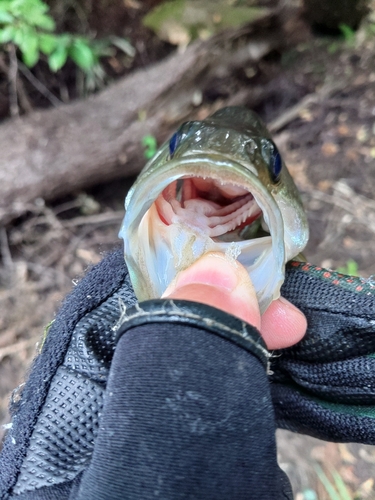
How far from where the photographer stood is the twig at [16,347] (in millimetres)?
2398

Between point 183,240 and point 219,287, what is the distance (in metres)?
0.24

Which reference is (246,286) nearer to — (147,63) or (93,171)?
(93,171)

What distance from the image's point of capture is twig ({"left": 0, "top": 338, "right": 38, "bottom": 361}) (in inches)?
94.4

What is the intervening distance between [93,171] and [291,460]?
7.28 ft

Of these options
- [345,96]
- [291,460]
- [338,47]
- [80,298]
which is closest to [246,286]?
[80,298]

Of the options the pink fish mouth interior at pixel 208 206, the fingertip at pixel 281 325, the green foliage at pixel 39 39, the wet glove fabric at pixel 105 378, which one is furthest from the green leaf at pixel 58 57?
the fingertip at pixel 281 325

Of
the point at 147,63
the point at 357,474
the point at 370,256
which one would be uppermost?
the point at 147,63

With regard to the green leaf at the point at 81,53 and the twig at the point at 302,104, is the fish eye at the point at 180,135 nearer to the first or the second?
the green leaf at the point at 81,53

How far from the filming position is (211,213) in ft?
4.42

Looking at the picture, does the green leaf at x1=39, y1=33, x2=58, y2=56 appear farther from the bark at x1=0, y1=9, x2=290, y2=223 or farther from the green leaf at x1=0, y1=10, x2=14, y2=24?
the bark at x1=0, y1=9, x2=290, y2=223

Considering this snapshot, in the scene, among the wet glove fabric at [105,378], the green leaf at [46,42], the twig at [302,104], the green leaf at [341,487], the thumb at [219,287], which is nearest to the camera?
the thumb at [219,287]

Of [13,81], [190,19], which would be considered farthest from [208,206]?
[190,19]

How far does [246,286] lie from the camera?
0.93 metres

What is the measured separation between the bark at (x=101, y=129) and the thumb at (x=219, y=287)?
209 cm
